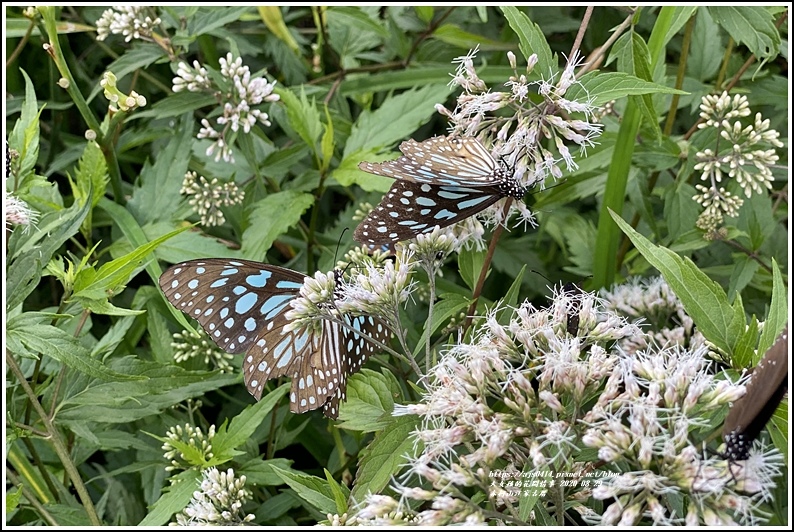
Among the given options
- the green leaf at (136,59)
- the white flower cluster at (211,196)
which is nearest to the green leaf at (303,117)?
the white flower cluster at (211,196)

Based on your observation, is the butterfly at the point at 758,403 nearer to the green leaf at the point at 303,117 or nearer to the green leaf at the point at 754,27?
the green leaf at the point at 754,27

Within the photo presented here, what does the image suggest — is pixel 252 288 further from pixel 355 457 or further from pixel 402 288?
pixel 355 457

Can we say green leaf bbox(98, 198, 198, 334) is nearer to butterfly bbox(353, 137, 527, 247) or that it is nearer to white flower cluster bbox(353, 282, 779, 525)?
butterfly bbox(353, 137, 527, 247)

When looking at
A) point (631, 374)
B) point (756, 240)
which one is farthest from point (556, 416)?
point (756, 240)

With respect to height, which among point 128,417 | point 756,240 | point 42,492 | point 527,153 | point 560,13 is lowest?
point 42,492

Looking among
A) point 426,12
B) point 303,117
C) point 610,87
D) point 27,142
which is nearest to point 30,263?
point 27,142

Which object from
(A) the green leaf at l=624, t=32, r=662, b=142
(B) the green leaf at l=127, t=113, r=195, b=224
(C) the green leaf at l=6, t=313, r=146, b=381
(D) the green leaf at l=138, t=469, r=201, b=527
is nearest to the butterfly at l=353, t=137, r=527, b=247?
(A) the green leaf at l=624, t=32, r=662, b=142

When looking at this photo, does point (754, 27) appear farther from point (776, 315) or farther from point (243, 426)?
point (243, 426)
